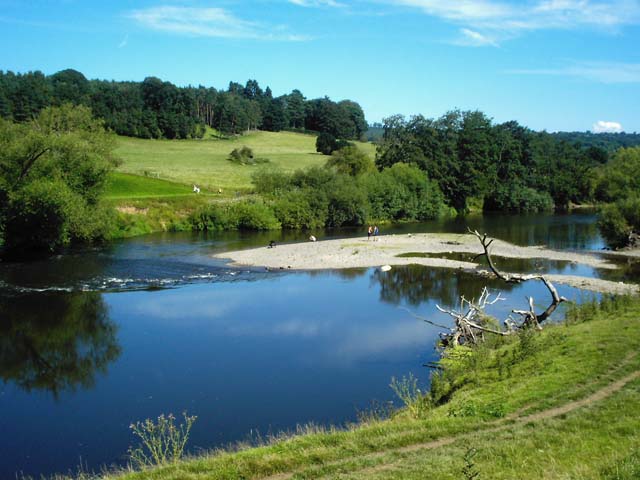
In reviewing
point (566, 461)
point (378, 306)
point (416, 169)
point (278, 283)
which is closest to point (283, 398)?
point (566, 461)

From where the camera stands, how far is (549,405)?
13.8 metres

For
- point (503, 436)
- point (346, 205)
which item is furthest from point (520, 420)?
point (346, 205)

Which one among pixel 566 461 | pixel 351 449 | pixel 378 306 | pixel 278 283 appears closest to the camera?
pixel 566 461

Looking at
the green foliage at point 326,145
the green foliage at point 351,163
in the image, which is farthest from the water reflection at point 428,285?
the green foliage at point 326,145

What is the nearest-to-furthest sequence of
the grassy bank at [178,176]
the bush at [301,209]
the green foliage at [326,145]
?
the grassy bank at [178,176] → the bush at [301,209] → the green foliage at [326,145]

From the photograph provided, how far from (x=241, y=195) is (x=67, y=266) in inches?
1395

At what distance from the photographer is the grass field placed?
86.5m

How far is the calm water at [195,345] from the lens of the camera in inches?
778

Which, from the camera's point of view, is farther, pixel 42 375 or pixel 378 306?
pixel 378 306

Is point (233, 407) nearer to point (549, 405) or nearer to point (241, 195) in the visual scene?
point (549, 405)

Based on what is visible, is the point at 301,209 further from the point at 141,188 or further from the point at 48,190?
the point at 48,190

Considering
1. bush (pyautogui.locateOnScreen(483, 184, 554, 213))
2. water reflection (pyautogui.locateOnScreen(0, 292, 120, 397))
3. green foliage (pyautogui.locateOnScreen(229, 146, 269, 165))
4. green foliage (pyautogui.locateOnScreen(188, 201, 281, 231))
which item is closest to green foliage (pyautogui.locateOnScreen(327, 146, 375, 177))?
green foliage (pyautogui.locateOnScreen(229, 146, 269, 165))

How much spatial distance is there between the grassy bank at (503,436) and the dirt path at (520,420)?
0.02 m

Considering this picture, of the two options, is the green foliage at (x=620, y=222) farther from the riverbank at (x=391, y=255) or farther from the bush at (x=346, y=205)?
the bush at (x=346, y=205)
